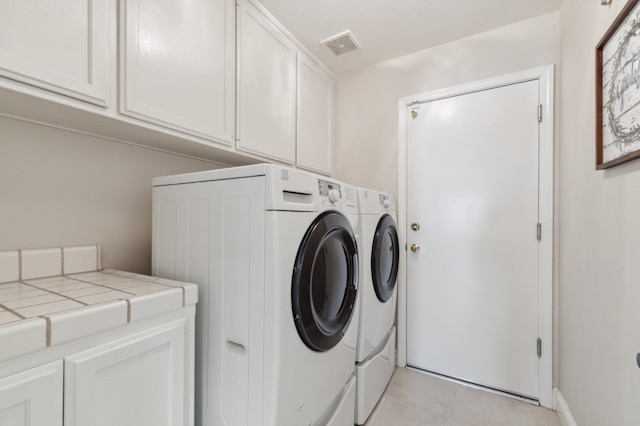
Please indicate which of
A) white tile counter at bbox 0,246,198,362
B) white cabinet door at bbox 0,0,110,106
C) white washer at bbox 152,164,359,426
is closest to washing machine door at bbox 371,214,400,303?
white washer at bbox 152,164,359,426

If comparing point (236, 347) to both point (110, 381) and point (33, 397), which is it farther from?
point (33, 397)

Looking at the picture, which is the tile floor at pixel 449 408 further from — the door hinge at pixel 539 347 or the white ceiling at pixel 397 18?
the white ceiling at pixel 397 18

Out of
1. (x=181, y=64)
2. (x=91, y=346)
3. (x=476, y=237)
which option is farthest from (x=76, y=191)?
(x=476, y=237)

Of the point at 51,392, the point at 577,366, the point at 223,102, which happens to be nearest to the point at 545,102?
the point at 577,366

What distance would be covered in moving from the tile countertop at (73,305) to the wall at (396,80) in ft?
6.01

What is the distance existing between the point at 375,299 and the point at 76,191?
64.3 inches

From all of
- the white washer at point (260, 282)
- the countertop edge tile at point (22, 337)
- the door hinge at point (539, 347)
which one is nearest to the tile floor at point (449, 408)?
the door hinge at point (539, 347)

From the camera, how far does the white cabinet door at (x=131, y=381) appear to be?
689 mm

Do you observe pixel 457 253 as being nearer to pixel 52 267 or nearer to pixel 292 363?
pixel 292 363

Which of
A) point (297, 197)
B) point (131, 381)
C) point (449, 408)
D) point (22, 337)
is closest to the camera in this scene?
point (22, 337)

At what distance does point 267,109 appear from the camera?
1.73 m

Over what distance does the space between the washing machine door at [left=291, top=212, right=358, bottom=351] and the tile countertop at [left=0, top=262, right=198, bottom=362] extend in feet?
1.32

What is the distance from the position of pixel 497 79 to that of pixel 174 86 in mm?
2040

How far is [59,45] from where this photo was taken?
2.93 ft
